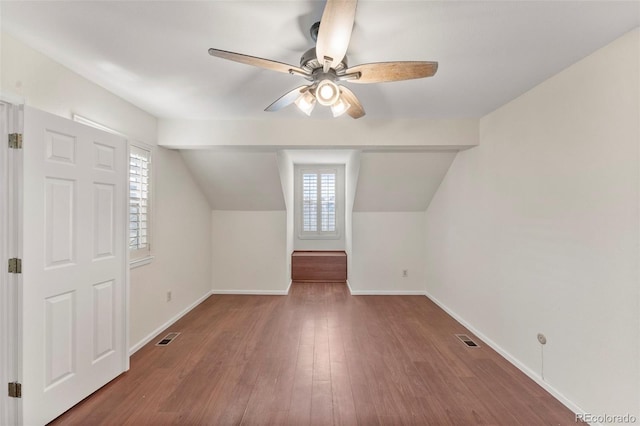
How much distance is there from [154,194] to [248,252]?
6.16 feet

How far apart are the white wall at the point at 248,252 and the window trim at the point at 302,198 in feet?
4.46

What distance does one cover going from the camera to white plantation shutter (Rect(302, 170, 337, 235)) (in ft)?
19.1

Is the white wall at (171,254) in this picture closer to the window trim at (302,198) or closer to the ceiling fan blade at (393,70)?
the window trim at (302,198)

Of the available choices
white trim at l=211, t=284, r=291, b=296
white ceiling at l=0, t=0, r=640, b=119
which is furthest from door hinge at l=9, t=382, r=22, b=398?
white trim at l=211, t=284, r=291, b=296

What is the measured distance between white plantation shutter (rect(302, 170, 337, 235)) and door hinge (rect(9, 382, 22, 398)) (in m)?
4.52

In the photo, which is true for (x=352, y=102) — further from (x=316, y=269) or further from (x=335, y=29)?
(x=316, y=269)

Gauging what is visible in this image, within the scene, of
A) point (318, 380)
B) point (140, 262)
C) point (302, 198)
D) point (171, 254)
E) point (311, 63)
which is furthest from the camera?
point (302, 198)

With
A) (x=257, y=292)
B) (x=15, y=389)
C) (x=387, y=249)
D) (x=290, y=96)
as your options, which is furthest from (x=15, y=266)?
(x=387, y=249)

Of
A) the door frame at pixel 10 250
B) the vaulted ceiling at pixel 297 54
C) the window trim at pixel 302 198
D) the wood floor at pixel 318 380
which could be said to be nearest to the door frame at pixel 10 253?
the door frame at pixel 10 250

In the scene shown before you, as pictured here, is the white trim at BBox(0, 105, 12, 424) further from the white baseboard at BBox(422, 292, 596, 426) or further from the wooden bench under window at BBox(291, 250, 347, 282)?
the wooden bench under window at BBox(291, 250, 347, 282)

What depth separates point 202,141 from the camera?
3074mm

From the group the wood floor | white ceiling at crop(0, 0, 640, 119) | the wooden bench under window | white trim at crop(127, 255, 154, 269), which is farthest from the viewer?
→ the wooden bench under window

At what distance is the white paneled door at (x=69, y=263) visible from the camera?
64.3 inches

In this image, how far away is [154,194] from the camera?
293cm
